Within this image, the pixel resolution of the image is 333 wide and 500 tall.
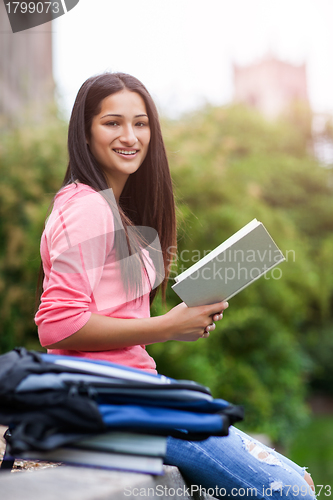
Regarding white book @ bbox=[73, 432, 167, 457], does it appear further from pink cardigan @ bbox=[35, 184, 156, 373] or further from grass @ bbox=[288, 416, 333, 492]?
grass @ bbox=[288, 416, 333, 492]

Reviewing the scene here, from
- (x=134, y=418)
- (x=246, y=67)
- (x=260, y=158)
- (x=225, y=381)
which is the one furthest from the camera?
(x=246, y=67)

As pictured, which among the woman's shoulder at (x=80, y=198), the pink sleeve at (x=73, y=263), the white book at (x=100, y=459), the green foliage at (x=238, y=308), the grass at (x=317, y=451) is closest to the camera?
the white book at (x=100, y=459)

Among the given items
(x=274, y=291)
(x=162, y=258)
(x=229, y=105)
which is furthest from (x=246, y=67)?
(x=162, y=258)

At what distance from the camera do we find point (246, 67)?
45281mm

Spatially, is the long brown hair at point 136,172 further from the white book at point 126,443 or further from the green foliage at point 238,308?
the green foliage at point 238,308

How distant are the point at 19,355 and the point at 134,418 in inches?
12.1

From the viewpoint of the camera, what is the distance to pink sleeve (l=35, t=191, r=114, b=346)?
49.0 inches

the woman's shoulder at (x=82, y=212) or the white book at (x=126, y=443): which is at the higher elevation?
the woman's shoulder at (x=82, y=212)

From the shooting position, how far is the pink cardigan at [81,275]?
1.25 m

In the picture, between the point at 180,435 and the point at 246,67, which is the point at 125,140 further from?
the point at 246,67

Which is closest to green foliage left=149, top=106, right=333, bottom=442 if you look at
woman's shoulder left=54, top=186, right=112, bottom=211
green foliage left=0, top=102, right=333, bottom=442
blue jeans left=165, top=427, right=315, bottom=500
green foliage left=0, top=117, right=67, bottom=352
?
green foliage left=0, top=102, right=333, bottom=442

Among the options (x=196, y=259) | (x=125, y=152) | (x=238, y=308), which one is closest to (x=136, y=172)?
(x=125, y=152)

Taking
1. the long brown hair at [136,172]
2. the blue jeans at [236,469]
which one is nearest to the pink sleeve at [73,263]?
the long brown hair at [136,172]

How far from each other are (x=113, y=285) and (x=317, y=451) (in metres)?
7.92
